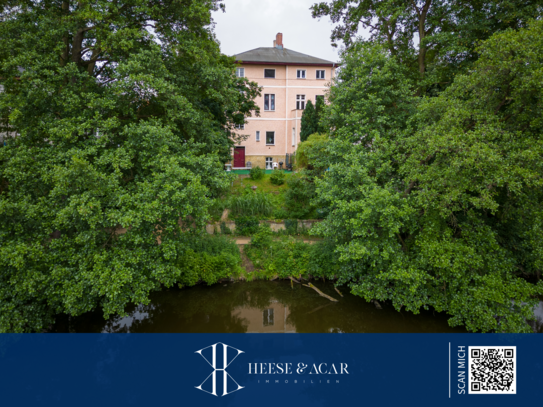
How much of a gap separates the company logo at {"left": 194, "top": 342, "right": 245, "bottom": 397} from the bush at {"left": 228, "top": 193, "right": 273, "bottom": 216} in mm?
8455

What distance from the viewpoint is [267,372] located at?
816 cm

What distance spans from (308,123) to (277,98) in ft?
18.4

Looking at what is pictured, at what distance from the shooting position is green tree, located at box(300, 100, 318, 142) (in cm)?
2320

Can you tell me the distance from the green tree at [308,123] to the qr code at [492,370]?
1799cm

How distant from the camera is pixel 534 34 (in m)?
7.61

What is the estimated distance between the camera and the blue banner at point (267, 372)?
7.41 metres

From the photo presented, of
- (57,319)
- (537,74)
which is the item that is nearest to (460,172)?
(537,74)

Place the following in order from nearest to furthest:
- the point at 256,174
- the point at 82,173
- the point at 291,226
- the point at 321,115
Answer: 1. the point at 82,173
2. the point at 321,115
3. the point at 291,226
4. the point at 256,174

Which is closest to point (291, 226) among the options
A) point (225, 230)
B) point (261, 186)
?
point (225, 230)

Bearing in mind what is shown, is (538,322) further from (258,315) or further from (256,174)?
(256,174)

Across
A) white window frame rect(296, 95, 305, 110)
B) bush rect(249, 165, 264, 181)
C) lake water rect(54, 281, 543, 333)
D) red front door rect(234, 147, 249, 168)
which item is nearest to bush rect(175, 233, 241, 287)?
lake water rect(54, 281, 543, 333)

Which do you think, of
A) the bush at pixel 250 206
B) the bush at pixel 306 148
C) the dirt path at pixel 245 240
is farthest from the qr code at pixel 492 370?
the bush at pixel 250 206

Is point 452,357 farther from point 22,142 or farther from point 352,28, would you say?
point 352,28

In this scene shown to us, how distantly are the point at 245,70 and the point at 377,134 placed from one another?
1974 cm
